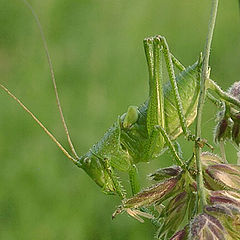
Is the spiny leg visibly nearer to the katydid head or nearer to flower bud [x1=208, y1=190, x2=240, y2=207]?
the katydid head

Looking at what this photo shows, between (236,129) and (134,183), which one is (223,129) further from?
(134,183)

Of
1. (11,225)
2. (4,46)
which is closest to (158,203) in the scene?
(11,225)

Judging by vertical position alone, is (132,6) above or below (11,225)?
above

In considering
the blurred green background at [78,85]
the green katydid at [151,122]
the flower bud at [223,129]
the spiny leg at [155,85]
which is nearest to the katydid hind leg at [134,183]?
the green katydid at [151,122]

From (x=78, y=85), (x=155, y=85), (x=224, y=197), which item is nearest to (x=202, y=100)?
(x=224, y=197)

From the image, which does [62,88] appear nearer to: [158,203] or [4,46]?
[4,46]

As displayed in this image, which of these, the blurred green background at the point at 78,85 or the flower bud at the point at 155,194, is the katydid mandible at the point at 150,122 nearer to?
the flower bud at the point at 155,194
